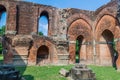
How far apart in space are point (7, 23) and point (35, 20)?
3.10m

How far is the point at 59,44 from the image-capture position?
618 inches

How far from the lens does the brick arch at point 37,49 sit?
14.6m

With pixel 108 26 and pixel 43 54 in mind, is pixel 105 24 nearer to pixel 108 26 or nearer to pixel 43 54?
pixel 108 26

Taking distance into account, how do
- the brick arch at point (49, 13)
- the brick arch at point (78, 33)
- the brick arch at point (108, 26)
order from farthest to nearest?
the brick arch at point (49, 13) < the brick arch at point (78, 33) < the brick arch at point (108, 26)

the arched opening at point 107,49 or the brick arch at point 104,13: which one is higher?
the brick arch at point 104,13

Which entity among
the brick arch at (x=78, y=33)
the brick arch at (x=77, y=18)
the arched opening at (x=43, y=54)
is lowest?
the arched opening at (x=43, y=54)

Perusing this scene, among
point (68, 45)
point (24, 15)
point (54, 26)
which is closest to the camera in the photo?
point (68, 45)

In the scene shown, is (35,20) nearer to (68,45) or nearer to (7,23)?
(7,23)

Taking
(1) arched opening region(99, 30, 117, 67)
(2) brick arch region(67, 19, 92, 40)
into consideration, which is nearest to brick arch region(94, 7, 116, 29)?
(2) brick arch region(67, 19, 92, 40)

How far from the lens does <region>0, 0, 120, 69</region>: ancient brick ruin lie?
47.7 ft

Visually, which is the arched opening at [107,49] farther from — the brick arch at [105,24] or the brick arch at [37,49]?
the brick arch at [37,49]

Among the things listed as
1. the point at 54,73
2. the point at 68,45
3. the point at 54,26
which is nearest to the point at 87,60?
the point at 68,45

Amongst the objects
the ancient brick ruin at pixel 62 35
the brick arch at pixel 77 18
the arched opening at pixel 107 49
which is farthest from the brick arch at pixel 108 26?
the brick arch at pixel 77 18

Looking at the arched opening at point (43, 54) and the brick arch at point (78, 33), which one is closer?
the arched opening at point (43, 54)
